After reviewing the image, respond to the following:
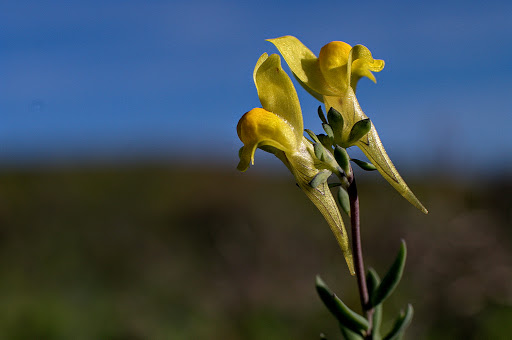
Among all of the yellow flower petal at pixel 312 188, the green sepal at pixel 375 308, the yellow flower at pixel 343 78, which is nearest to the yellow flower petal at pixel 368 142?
the yellow flower at pixel 343 78

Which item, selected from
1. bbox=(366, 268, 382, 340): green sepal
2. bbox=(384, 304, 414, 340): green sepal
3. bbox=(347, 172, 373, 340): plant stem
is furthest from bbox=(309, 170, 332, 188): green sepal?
bbox=(384, 304, 414, 340): green sepal

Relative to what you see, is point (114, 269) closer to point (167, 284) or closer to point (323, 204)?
point (167, 284)

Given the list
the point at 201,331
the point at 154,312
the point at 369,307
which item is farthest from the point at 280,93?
the point at 154,312

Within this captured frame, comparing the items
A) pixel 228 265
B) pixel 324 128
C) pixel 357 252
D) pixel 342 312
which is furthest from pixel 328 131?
pixel 228 265

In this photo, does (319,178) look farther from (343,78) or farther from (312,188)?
(343,78)

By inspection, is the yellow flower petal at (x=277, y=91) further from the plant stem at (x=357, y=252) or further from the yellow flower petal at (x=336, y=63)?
the plant stem at (x=357, y=252)

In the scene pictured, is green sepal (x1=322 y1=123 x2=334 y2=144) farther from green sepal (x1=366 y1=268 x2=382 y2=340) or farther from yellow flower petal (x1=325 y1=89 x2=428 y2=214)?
green sepal (x1=366 y1=268 x2=382 y2=340)

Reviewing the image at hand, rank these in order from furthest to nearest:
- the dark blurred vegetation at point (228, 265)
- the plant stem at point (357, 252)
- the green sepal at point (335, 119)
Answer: the dark blurred vegetation at point (228, 265) < the green sepal at point (335, 119) < the plant stem at point (357, 252)
